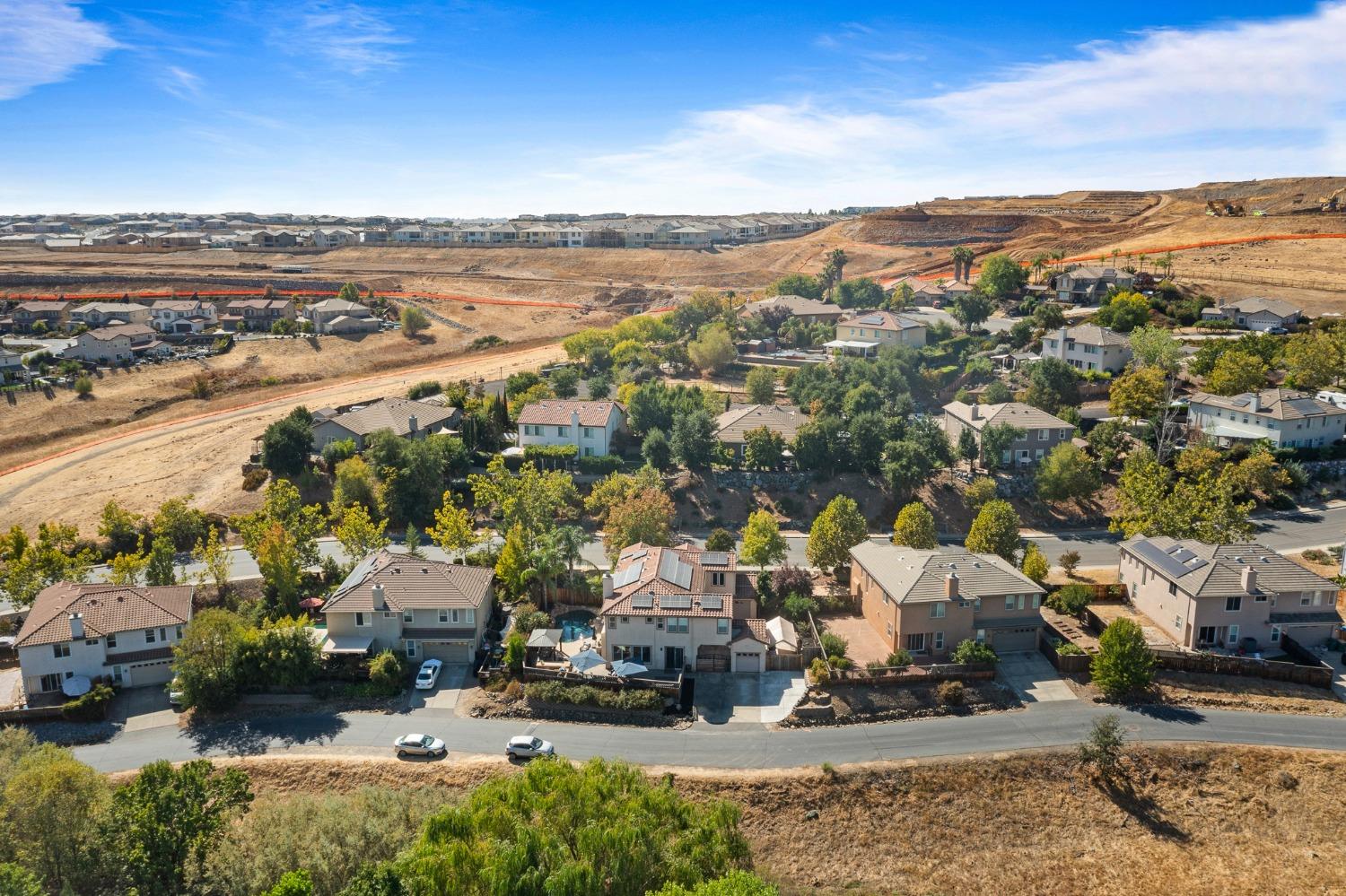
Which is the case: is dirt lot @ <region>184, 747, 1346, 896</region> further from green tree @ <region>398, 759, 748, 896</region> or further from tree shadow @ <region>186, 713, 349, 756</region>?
green tree @ <region>398, 759, 748, 896</region>

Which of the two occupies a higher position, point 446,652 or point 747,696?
point 446,652

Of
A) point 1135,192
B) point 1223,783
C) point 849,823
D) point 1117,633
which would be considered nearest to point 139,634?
point 849,823

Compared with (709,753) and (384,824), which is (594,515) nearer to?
(709,753)

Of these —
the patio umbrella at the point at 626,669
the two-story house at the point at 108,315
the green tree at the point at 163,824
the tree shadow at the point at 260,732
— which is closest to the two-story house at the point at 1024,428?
the patio umbrella at the point at 626,669

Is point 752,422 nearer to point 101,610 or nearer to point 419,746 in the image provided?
point 419,746

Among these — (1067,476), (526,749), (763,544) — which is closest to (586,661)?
(526,749)

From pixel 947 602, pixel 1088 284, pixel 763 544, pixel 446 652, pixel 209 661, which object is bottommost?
pixel 446 652

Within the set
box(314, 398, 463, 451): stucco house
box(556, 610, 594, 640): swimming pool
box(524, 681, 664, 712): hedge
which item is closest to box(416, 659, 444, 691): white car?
box(524, 681, 664, 712): hedge
